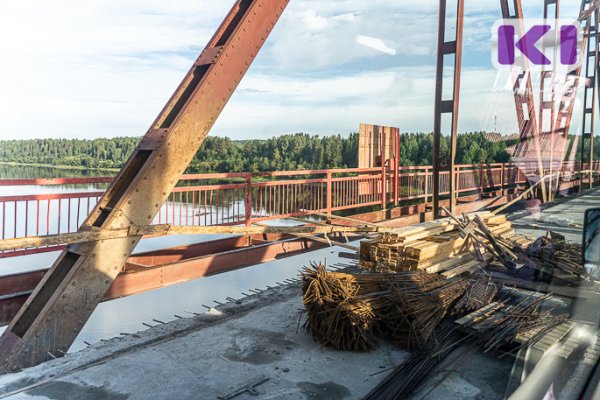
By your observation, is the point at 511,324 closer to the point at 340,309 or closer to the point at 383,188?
the point at 340,309

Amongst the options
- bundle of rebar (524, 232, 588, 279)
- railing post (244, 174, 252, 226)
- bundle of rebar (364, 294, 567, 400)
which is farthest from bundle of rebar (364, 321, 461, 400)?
railing post (244, 174, 252, 226)

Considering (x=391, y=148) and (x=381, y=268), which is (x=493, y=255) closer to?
(x=381, y=268)

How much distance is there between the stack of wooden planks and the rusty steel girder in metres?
2.88

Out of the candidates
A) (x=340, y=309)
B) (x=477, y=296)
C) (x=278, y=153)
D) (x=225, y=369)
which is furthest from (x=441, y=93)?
(x=278, y=153)

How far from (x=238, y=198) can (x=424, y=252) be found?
3.96 metres

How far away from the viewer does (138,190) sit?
17.5ft

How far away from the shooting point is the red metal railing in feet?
21.4

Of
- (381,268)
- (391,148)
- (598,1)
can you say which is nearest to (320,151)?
(598,1)

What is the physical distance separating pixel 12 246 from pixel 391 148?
11117 mm

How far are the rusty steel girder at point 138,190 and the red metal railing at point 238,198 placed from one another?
4.15 feet

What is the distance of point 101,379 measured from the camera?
389 centimetres

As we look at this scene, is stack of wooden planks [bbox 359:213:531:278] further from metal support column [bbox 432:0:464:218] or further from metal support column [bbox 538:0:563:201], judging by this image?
metal support column [bbox 538:0:563:201]

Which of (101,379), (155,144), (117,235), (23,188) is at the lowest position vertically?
(101,379)

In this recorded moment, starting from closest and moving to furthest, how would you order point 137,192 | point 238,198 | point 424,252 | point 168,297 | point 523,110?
point 137,192 < point 424,252 < point 238,198 < point 168,297 < point 523,110
